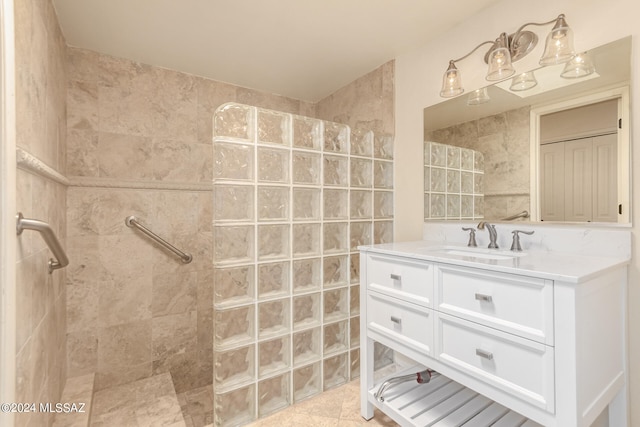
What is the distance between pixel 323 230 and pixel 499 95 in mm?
1183

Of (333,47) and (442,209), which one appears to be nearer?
(442,209)

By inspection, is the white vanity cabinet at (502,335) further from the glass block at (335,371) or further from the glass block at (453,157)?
the glass block at (453,157)

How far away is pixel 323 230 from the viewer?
1.74 meters

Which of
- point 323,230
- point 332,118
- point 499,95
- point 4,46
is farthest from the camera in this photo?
point 332,118

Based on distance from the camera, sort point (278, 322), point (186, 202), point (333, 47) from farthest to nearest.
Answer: point (186, 202) → point (333, 47) → point (278, 322)

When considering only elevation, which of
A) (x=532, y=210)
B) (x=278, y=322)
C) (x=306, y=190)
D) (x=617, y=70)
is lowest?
(x=278, y=322)

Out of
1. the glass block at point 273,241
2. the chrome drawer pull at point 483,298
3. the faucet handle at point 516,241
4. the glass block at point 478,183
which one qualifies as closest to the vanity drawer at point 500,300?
the chrome drawer pull at point 483,298

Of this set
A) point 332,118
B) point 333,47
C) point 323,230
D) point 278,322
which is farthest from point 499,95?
point 278,322

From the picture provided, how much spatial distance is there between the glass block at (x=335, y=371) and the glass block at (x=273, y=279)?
0.55 metres

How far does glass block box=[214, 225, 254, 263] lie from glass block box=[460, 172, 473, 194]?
1236 mm

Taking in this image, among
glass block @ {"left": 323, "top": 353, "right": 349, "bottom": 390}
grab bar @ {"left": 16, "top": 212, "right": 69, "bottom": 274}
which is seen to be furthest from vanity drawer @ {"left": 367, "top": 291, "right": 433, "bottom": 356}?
grab bar @ {"left": 16, "top": 212, "right": 69, "bottom": 274}

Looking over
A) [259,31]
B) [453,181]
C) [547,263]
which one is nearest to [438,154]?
[453,181]

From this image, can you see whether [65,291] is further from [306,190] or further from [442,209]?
[442,209]

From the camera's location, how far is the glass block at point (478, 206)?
1.59 meters
